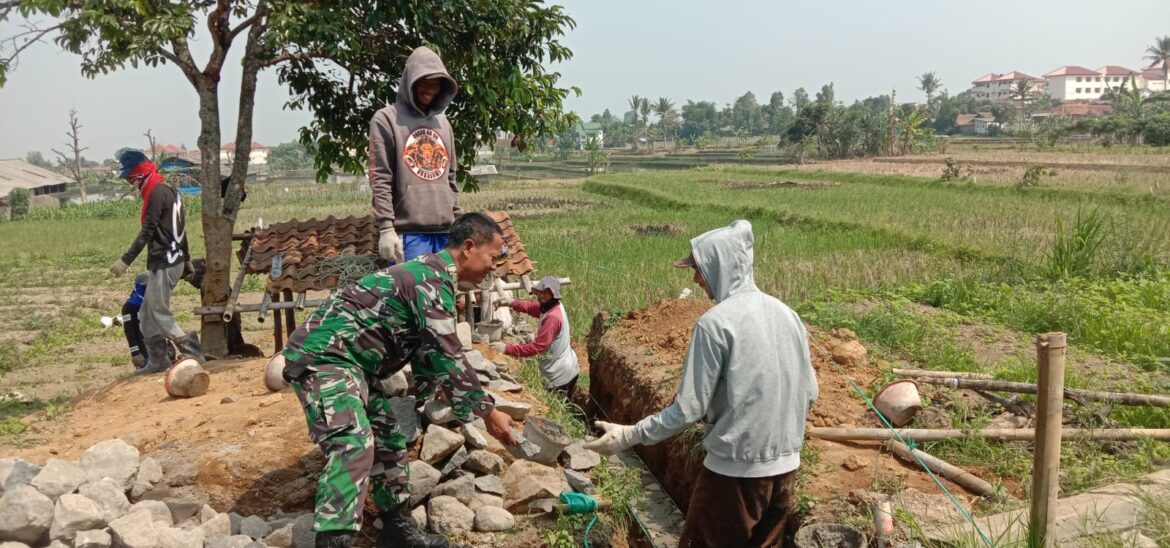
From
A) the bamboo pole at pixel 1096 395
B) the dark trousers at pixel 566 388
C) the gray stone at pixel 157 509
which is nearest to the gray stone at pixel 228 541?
the gray stone at pixel 157 509

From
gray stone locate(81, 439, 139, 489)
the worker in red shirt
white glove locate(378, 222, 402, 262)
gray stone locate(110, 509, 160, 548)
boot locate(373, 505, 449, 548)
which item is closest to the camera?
gray stone locate(110, 509, 160, 548)

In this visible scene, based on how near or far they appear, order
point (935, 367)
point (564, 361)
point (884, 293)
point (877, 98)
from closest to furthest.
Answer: point (564, 361) → point (935, 367) → point (884, 293) → point (877, 98)

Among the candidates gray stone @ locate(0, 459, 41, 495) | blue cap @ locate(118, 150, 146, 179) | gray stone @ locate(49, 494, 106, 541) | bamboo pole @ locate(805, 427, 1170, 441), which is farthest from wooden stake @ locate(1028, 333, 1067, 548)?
blue cap @ locate(118, 150, 146, 179)

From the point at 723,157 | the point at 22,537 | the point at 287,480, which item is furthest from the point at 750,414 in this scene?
the point at 723,157

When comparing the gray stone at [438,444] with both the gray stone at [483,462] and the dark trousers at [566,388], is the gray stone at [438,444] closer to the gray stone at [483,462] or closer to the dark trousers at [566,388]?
the gray stone at [483,462]

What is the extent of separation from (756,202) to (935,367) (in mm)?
14110

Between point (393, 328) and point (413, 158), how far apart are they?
2.05 meters

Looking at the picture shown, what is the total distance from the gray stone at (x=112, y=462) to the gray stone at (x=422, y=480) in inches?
52.0

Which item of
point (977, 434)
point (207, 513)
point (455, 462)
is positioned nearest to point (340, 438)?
point (455, 462)

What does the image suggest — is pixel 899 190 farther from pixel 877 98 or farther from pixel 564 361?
pixel 877 98

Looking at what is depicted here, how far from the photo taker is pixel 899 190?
861 inches

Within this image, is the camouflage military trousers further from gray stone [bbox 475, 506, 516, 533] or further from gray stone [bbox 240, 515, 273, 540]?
gray stone [bbox 475, 506, 516, 533]

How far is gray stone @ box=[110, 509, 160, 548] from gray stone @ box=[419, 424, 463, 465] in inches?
44.6

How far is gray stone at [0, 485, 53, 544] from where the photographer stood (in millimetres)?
3184
